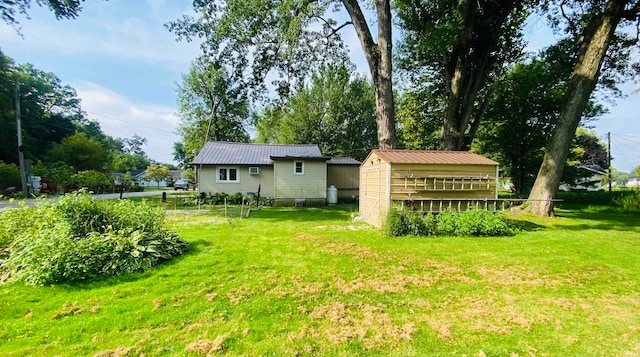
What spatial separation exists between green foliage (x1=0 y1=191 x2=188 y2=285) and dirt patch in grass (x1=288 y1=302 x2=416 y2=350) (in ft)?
11.1

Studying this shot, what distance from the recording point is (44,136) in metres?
31.6

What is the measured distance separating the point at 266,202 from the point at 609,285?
1430 cm

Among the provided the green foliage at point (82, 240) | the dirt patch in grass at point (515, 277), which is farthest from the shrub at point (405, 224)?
the green foliage at point (82, 240)

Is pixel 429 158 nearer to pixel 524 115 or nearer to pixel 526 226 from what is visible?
pixel 526 226

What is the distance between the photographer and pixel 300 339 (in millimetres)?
2811

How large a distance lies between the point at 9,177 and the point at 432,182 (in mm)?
28116

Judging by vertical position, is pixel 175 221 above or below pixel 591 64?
below

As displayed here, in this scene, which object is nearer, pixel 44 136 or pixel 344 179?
pixel 344 179

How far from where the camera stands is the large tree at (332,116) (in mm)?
28641

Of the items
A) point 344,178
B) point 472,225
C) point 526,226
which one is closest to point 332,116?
point 344,178

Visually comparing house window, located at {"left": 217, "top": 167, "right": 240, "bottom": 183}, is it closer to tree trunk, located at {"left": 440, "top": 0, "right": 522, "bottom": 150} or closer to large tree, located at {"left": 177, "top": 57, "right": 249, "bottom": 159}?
tree trunk, located at {"left": 440, "top": 0, "right": 522, "bottom": 150}

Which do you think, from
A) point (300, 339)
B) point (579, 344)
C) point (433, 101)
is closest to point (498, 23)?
point (433, 101)

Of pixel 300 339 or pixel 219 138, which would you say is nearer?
pixel 300 339

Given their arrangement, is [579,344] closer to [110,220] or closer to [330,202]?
[110,220]
